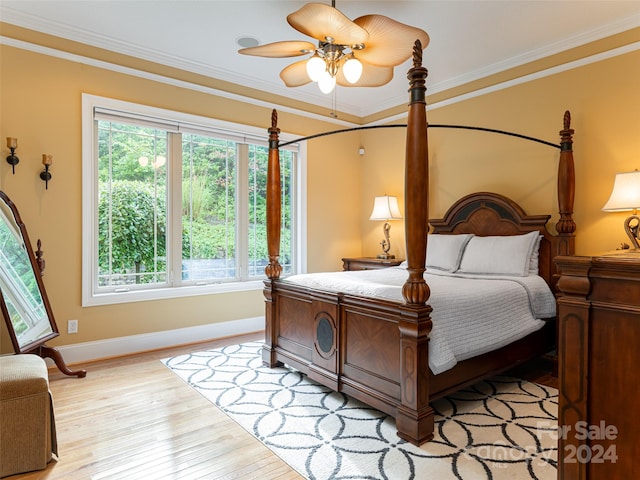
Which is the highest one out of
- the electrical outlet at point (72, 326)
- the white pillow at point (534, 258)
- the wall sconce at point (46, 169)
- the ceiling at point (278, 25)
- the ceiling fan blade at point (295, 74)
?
the ceiling at point (278, 25)

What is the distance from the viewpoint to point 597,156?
333 centimetres

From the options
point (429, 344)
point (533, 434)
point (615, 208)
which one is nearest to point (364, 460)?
point (429, 344)

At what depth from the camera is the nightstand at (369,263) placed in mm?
4684

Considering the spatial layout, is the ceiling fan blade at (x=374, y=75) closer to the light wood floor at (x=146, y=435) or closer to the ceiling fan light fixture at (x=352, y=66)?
the ceiling fan light fixture at (x=352, y=66)

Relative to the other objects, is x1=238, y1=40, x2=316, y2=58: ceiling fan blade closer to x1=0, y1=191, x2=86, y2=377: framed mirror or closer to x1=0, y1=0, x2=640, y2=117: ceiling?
x1=0, y1=0, x2=640, y2=117: ceiling

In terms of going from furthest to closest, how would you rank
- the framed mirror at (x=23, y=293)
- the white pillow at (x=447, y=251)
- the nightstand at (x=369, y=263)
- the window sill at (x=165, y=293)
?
the nightstand at (x=369, y=263)
the white pillow at (x=447, y=251)
the window sill at (x=165, y=293)
the framed mirror at (x=23, y=293)

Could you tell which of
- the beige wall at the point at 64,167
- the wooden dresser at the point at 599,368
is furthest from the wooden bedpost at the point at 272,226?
the wooden dresser at the point at 599,368

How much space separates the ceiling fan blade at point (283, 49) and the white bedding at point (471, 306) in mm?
1665

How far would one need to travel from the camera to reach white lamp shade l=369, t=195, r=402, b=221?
4.76 metres

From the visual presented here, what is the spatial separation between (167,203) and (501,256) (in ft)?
11.0

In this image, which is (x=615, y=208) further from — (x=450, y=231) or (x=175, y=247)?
(x=175, y=247)

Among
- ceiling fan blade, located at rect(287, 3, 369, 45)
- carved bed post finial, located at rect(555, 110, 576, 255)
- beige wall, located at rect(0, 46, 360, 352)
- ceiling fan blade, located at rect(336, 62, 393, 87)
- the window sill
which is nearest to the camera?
ceiling fan blade, located at rect(287, 3, 369, 45)

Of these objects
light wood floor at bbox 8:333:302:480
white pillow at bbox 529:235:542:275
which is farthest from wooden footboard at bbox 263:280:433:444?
white pillow at bbox 529:235:542:275

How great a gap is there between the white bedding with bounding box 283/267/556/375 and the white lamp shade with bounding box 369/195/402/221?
1.45 meters
